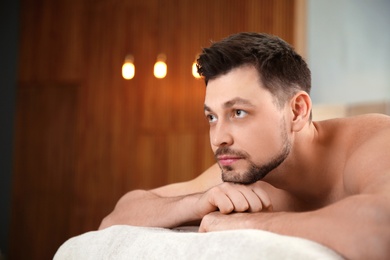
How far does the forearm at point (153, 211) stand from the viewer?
1521 millimetres

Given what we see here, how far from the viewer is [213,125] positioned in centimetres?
149

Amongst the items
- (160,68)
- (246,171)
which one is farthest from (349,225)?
(160,68)

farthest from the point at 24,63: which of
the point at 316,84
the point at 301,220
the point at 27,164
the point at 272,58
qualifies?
the point at 301,220

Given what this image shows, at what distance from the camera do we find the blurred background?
205 inches

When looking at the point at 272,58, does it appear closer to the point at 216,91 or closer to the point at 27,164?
the point at 216,91

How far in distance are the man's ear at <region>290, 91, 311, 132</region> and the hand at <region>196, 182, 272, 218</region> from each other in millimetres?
267

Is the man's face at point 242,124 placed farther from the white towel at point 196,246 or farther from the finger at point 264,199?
the white towel at point 196,246

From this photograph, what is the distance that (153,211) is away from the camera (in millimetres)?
1666

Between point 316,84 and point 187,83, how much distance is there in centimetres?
111

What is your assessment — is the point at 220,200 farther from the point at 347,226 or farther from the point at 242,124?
the point at 347,226

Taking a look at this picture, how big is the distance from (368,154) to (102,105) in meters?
4.63

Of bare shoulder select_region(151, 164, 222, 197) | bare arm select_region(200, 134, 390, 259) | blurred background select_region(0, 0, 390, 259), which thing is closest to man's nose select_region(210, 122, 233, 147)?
bare arm select_region(200, 134, 390, 259)

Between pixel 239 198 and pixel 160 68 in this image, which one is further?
pixel 160 68

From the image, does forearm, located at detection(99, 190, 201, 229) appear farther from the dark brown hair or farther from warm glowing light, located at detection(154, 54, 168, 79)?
warm glowing light, located at detection(154, 54, 168, 79)
